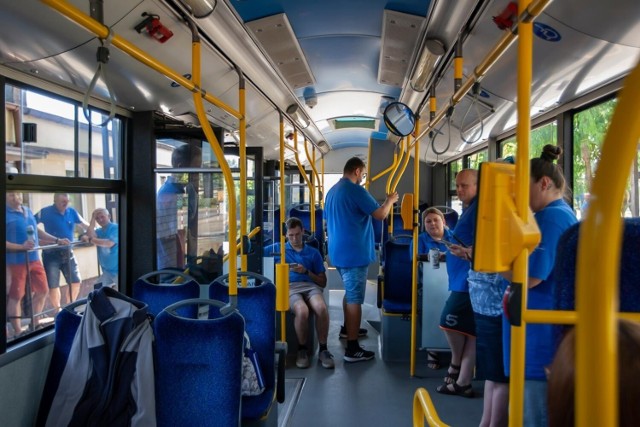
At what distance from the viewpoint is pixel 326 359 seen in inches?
159

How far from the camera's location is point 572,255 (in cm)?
111

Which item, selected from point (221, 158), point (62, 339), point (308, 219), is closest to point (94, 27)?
point (221, 158)

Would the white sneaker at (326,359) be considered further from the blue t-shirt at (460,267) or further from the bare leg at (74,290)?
the bare leg at (74,290)

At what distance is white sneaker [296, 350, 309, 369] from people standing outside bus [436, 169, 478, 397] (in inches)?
45.1

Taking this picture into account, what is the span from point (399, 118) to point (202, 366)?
7.12 feet

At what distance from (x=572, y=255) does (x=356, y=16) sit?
266 centimetres

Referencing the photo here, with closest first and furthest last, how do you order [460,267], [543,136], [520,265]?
[520,265]
[460,267]
[543,136]

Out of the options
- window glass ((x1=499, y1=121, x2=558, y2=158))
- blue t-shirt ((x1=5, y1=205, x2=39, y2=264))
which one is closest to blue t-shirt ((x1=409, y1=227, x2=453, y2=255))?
window glass ((x1=499, y1=121, x2=558, y2=158))

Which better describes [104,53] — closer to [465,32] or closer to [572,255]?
[572,255]

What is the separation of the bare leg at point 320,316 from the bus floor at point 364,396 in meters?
0.25

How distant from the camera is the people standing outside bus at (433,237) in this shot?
3.82 metres

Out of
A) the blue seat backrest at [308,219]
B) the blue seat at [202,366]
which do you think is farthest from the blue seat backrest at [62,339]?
the blue seat backrest at [308,219]

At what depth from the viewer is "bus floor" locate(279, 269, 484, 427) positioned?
10.2 ft

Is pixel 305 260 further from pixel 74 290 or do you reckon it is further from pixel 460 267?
pixel 74 290
